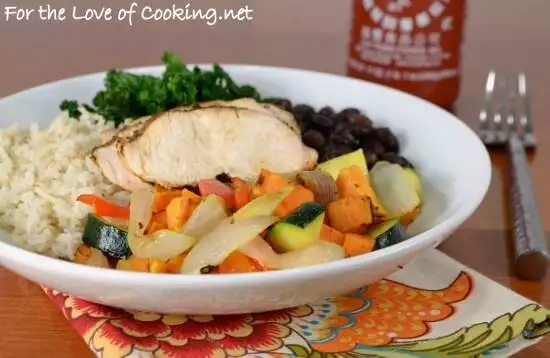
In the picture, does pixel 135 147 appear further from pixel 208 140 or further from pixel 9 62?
pixel 9 62

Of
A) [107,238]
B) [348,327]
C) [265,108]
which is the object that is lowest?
[348,327]

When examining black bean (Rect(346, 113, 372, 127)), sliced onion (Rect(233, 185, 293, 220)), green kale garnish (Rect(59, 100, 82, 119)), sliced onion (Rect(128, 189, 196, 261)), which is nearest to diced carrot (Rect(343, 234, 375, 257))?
sliced onion (Rect(233, 185, 293, 220))

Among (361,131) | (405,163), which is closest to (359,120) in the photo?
(361,131)

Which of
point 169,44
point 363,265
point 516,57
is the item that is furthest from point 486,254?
point 169,44

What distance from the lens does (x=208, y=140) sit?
137cm

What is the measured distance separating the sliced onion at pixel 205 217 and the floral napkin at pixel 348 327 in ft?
0.40

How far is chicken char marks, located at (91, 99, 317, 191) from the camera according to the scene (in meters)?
1.32

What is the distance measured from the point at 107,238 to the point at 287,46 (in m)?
1.35

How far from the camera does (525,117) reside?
73.1 inches

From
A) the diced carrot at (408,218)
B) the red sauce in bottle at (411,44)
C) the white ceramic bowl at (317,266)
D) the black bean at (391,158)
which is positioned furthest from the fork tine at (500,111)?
the diced carrot at (408,218)

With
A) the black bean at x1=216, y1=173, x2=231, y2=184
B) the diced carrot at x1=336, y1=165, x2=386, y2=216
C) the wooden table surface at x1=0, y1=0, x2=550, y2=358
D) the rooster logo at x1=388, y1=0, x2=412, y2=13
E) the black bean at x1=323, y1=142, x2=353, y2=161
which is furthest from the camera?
the wooden table surface at x1=0, y1=0, x2=550, y2=358

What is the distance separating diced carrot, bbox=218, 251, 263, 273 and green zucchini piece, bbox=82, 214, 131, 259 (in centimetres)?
15

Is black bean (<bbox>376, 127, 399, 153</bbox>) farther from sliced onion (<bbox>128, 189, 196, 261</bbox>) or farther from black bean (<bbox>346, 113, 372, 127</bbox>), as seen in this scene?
sliced onion (<bbox>128, 189, 196, 261</bbox>)

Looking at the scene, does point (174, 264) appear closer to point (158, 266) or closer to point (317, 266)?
point (158, 266)
